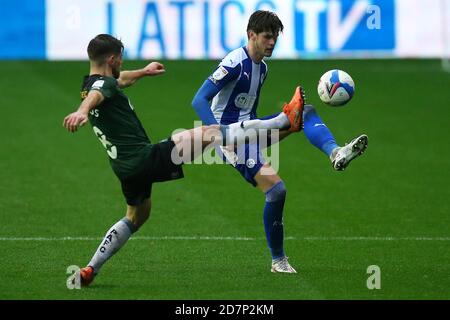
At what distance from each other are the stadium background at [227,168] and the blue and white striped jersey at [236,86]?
53.8 inches

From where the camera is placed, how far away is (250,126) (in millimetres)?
9227

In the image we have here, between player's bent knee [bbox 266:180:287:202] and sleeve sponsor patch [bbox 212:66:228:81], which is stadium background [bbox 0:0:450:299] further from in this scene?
sleeve sponsor patch [bbox 212:66:228:81]

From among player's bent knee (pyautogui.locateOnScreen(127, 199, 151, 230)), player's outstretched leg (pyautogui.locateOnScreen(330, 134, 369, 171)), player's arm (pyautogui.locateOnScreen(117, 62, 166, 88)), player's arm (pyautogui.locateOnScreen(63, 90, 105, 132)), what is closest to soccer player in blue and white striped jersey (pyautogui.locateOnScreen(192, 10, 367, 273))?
player's outstretched leg (pyautogui.locateOnScreen(330, 134, 369, 171))

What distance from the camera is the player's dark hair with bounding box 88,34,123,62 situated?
9031 mm

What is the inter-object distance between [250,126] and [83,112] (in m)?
1.49

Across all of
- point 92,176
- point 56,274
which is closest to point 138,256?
point 56,274

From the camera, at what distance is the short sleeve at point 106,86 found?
348 inches

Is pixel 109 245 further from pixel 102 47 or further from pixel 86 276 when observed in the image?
pixel 102 47

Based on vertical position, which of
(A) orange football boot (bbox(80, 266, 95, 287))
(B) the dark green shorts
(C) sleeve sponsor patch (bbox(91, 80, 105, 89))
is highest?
(C) sleeve sponsor patch (bbox(91, 80, 105, 89))

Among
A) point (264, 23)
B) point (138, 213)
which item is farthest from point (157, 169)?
point (264, 23)

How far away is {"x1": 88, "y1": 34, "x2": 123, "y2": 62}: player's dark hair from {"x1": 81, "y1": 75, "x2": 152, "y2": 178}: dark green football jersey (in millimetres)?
167

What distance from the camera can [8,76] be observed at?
24.4 metres

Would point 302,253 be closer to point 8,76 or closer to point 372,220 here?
point 372,220
